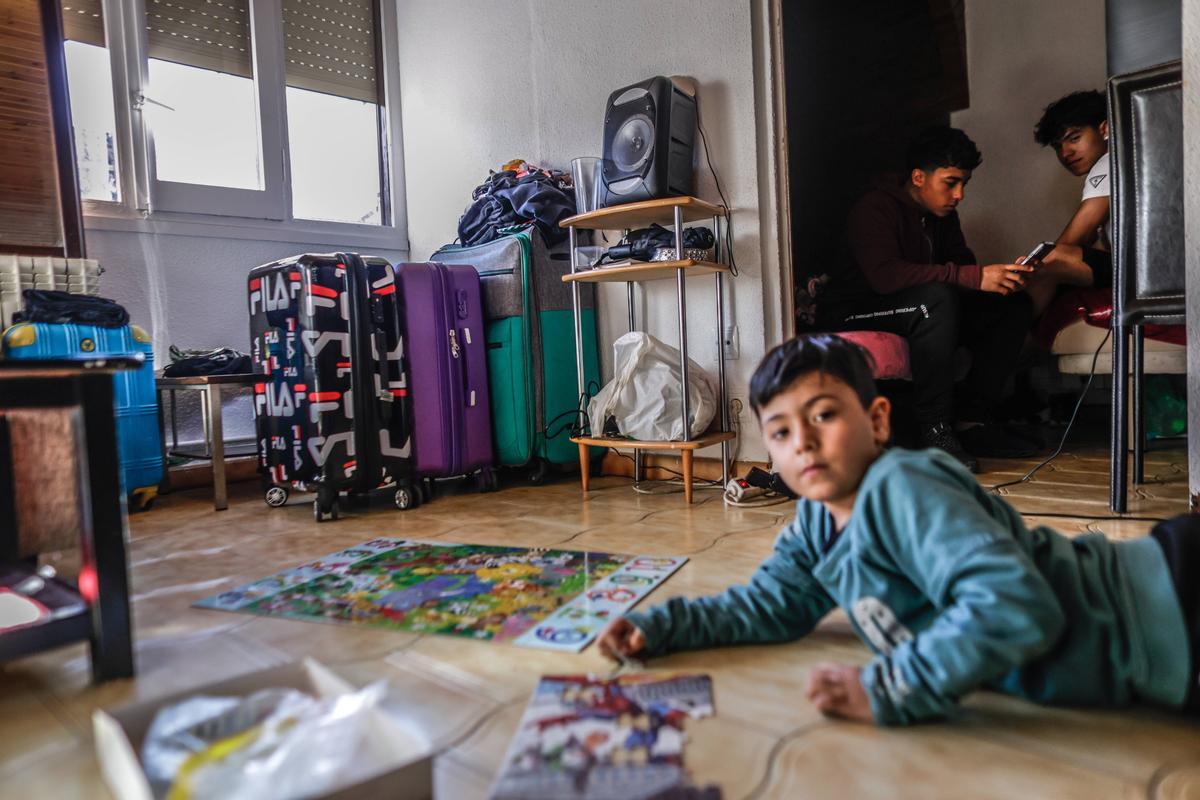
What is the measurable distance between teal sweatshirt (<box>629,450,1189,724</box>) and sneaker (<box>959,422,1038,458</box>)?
205 cm

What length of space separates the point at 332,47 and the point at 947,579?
3.71m

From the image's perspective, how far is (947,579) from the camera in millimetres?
740

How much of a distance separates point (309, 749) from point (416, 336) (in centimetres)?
182

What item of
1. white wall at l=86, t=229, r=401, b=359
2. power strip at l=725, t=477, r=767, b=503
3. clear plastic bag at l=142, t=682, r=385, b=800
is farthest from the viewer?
white wall at l=86, t=229, r=401, b=359

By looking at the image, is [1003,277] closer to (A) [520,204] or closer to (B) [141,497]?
(A) [520,204]

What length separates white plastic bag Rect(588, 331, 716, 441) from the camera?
2322 millimetres

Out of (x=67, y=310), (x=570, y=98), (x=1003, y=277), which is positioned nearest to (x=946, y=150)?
(x=1003, y=277)

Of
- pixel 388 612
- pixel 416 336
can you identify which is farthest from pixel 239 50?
pixel 388 612

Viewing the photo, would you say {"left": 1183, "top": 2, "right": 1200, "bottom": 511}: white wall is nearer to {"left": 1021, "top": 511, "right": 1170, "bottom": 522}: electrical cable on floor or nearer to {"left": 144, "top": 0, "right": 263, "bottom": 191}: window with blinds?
{"left": 1021, "top": 511, "right": 1170, "bottom": 522}: electrical cable on floor

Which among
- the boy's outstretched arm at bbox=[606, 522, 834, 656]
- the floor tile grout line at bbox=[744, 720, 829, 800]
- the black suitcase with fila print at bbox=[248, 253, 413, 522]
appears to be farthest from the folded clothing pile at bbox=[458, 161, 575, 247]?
the floor tile grout line at bbox=[744, 720, 829, 800]

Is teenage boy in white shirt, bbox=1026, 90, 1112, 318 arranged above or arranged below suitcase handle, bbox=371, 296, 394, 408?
above

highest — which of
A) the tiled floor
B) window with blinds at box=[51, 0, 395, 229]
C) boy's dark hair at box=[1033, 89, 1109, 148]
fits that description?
window with blinds at box=[51, 0, 395, 229]

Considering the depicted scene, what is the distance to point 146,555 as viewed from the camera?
1.83m

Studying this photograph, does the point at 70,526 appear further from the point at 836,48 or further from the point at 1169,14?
the point at 836,48
